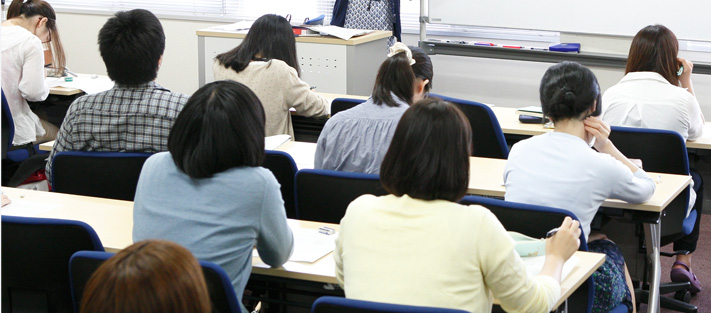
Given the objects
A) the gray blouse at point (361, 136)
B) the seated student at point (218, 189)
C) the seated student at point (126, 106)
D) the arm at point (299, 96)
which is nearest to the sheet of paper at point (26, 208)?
the seated student at point (126, 106)

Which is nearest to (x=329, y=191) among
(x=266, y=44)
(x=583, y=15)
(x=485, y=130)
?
(x=485, y=130)

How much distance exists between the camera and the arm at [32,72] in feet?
15.1

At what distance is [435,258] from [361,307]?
24cm

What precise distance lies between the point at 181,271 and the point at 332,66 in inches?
189

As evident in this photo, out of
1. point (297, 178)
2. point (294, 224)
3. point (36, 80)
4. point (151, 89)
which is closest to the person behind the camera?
point (294, 224)

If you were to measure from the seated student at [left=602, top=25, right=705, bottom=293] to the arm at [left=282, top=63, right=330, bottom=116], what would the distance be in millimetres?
1401

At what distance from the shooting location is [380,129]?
327 cm

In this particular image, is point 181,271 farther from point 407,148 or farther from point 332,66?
point 332,66

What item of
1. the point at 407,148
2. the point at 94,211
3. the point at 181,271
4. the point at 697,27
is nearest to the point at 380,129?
the point at 94,211

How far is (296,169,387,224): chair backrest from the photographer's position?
278 cm

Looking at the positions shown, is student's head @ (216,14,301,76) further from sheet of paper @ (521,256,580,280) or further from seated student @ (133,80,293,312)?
sheet of paper @ (521,256,580,280)

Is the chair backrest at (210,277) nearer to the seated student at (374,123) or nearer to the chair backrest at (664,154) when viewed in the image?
the seated student at (374,123)

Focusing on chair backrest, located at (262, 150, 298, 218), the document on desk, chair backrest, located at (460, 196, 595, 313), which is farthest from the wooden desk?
chair backrest, located at (460, 196, 595, 313)

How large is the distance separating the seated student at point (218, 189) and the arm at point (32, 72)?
270 centimetres
